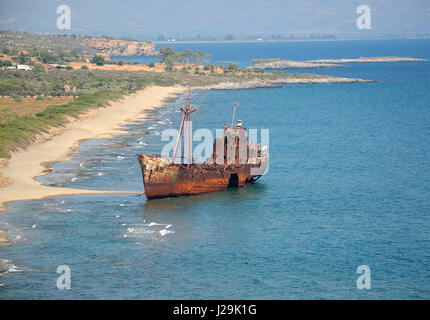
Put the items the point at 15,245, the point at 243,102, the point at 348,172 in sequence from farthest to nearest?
the point at 243,102 < the point at 348,172 < the point at 15,245

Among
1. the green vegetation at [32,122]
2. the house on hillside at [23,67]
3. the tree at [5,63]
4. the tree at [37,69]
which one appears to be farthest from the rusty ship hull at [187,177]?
the tree at [5,63]

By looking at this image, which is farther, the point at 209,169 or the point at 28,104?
the point at 28,104

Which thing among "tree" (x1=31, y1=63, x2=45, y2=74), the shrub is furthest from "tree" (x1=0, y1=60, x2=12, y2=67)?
the shrub

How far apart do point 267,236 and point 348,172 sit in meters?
27.3

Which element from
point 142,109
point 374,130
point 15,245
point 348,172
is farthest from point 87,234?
point 142,109

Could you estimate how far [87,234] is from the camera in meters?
49.2

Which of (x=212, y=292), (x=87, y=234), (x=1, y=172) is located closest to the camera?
(x=212, y=292)

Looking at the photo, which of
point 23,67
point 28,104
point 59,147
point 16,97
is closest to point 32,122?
point 59,147

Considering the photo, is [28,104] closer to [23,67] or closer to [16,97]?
[16,97]

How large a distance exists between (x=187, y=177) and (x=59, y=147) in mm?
28787

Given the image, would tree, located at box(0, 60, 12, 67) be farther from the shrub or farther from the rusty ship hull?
the rusty ship hull

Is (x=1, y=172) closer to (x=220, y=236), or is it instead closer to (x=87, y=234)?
(x=87, y=234)

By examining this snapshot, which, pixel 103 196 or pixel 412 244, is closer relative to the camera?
pixel 412 244

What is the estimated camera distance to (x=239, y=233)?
51.4 meters
